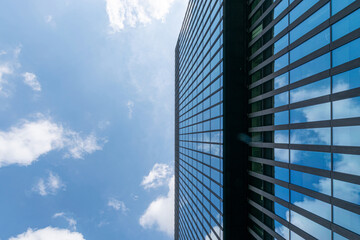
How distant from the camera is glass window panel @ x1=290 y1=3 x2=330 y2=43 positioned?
484 inches

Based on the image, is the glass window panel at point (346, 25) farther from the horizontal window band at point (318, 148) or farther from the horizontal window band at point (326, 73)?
the horizontal window band at point (318, 148)

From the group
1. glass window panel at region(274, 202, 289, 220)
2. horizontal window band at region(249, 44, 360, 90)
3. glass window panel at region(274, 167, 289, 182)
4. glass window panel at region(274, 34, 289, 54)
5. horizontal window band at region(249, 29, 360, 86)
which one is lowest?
glass window panel at region(274, 202, 289, 220)

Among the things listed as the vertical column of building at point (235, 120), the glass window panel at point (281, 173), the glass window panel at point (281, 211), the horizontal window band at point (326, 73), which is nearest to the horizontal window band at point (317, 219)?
the glass window panel at point (281, 211)

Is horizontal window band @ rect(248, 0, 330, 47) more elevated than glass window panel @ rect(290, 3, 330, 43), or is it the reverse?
horizontal window band @ rect(248, 0, 330, 47)

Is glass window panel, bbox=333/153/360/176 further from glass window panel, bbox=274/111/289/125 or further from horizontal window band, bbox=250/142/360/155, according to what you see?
glass window panel, bbox=274/111/289/125

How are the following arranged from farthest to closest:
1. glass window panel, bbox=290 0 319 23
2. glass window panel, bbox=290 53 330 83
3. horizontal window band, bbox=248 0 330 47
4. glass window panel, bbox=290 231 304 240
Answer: glass window panel, bbox=290 231 304 240 → glass window panel, bbox=290 0 319 23 → horizontal window band, bbox=248 0 330 47 → glass window panel, bbox=290 53 330 83

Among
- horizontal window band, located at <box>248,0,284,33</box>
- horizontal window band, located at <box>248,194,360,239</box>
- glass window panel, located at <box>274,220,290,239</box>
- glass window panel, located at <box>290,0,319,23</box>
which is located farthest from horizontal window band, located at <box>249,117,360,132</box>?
horizontal window band, located at <box>248,0,284,33</box>

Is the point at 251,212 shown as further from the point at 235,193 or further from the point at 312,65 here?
the point at 312,65

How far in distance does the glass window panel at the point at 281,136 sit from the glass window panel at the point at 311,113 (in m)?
1.21

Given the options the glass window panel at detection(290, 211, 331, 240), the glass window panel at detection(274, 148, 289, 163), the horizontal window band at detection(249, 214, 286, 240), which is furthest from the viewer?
the horizontal window band at detection(249, 214, 286, 240)

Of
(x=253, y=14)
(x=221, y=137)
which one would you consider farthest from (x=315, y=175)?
(x=253, y=14)

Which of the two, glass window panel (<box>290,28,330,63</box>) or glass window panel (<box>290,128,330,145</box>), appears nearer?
glass window panel (<box>290,128,330,145</box>)

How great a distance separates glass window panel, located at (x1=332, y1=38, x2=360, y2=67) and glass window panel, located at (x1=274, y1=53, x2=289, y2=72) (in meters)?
4.18

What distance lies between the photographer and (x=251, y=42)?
21031 mm
